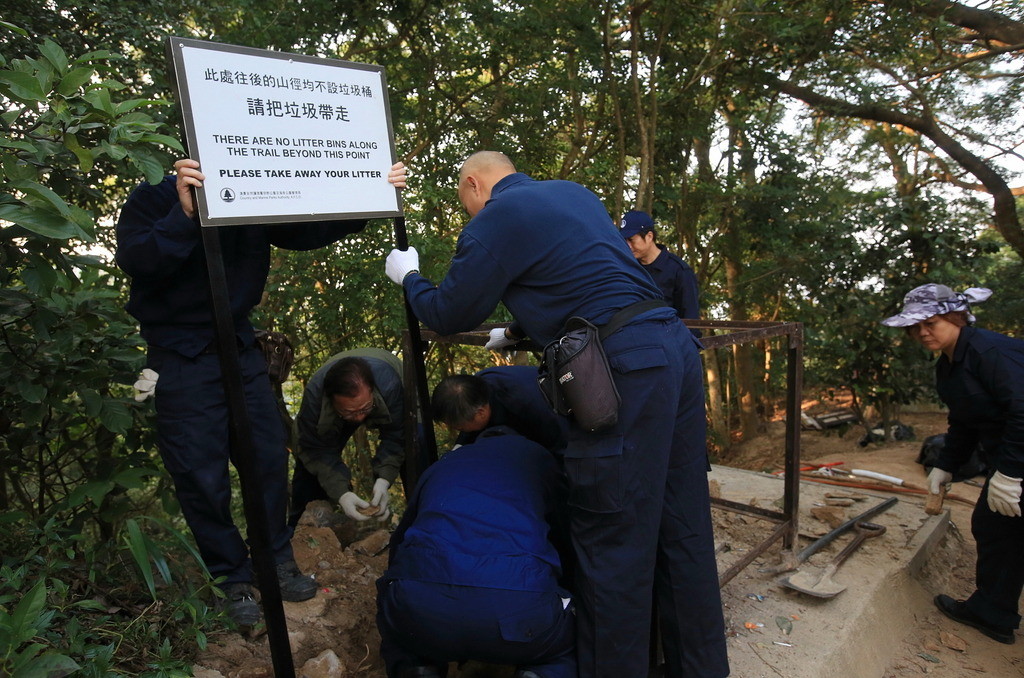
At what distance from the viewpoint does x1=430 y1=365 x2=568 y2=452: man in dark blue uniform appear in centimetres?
291

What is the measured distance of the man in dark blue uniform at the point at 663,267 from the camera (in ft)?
14.8

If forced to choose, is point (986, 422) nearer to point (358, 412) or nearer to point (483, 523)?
point (483, 523)

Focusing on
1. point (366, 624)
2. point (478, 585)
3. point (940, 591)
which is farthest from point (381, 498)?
point (940, 591)

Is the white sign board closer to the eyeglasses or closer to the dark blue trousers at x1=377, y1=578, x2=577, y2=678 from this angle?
the eyeglasses

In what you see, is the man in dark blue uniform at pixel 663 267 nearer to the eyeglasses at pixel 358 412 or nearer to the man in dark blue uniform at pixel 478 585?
the eyeglasses at pixel 358 412

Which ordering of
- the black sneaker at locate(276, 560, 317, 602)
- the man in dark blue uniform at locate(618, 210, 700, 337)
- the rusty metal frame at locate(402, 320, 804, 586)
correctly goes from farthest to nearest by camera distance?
the man in dark blue uniform at locate(618, 210, 700, 337) → the rusty metal frame at locate(402, 320, 804, 586) → the black sneaker at locate(276, 560, 317, 602)

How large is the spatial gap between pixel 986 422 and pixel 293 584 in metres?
3.17

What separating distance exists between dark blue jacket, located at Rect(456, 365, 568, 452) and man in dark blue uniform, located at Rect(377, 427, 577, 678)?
2.12 feet

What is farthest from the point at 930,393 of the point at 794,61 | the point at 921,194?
the point at 794,61

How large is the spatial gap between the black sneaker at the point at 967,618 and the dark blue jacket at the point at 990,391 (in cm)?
85

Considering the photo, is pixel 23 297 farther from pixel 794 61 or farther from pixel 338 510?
pixel 794 61

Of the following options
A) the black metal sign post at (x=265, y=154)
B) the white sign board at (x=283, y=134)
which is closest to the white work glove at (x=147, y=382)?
the black metal sign post at (x=265, y=154)

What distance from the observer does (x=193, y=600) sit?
7.68 ft

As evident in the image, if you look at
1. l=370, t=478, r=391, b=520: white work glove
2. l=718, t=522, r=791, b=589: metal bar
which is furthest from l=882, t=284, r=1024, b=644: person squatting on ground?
l=370, t=478, r=391, b=520: white work glove
